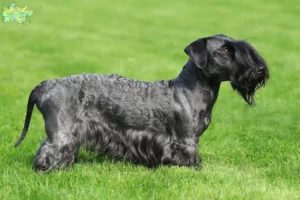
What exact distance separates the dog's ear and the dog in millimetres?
12

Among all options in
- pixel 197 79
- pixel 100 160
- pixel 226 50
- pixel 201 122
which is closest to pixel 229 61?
pixel 226 50

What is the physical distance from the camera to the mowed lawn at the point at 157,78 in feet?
18.4

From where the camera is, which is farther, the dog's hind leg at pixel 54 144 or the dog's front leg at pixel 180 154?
the dog's front leg at pixel 180 154

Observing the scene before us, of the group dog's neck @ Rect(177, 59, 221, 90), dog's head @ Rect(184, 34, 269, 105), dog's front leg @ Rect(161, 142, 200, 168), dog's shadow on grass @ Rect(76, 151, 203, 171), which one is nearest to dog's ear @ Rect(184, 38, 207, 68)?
dog's head @ Rect(184, 34, 269, 105)

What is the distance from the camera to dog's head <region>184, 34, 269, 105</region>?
6.11 meters

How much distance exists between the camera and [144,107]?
641cm

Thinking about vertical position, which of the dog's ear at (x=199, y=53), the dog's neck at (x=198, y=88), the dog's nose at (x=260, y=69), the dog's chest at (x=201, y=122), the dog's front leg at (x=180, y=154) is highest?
the dog's ear at (x=199, y=53)

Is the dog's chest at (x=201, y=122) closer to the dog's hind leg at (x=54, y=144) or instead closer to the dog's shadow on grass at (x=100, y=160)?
the dog's shadow on grass at (x=100, y=160)

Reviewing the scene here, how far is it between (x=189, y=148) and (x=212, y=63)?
1078mm

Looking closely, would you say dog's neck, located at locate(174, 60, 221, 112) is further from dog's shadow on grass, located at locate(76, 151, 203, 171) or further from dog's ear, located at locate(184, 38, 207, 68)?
dog's shadow on grass, located at locate(76, 151, 203, 171)

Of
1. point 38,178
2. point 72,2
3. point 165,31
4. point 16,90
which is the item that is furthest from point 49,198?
point 72,2

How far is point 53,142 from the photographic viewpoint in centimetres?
607

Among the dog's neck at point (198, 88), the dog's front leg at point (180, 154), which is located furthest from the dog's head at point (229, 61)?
the dog's front leg at point (180, 154)

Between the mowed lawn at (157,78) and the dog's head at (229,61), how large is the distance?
118 cm
